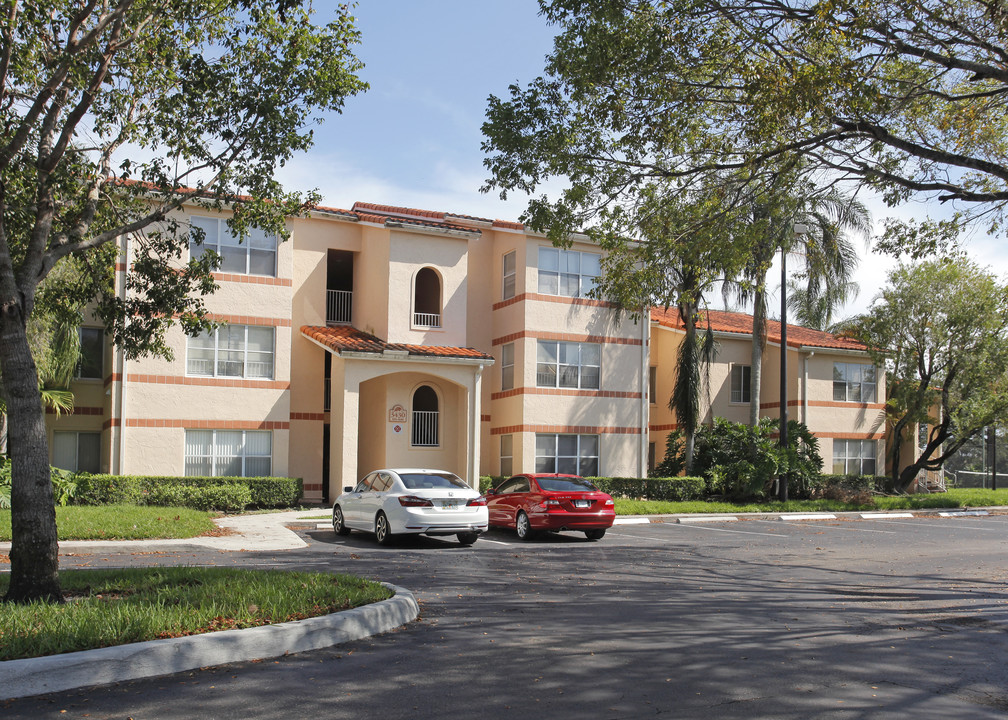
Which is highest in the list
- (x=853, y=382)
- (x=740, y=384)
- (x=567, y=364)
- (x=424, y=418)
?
(x=567, y=364)

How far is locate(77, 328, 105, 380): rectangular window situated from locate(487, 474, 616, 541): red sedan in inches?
547

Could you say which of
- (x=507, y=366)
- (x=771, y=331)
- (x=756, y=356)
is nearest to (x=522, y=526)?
(x=507, y=366)

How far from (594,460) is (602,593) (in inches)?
714

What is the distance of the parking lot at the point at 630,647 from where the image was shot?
602 cm

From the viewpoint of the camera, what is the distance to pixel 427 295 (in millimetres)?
28859

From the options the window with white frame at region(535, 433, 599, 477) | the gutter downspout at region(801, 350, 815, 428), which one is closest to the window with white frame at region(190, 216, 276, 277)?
the window with white frame at region(535, 433, 599, 477)

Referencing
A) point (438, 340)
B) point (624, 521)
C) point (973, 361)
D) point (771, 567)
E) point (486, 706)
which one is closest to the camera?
point (486, 706)

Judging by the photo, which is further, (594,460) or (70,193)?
(594,460)

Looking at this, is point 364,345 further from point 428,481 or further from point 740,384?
point 740,384

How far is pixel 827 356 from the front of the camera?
35.3m

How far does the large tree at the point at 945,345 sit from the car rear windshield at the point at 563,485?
67.6 ft

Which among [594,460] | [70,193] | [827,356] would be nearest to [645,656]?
[70,193]

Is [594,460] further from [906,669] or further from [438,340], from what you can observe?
[906,669]

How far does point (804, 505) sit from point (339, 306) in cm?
1619
